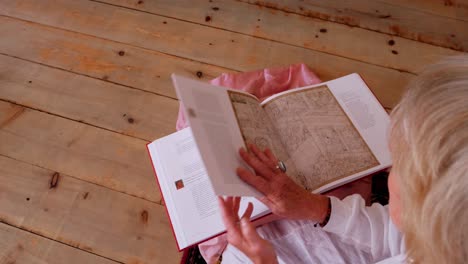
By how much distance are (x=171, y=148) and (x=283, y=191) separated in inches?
11.2

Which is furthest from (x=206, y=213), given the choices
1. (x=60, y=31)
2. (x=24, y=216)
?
(x=60, y=31)

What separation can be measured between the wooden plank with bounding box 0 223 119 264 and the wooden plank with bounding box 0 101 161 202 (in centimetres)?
17

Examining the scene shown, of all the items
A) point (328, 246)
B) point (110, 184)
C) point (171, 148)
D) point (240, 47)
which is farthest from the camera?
point (240, 47)

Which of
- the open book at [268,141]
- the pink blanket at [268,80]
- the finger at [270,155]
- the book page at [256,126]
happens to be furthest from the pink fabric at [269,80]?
the finger at [270,155]

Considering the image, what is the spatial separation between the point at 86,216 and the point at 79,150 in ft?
0.62

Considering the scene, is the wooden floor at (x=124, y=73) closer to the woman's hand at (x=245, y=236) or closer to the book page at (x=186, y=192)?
the book page at (x=186, y=192)

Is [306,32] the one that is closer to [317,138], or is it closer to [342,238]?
[317,138]

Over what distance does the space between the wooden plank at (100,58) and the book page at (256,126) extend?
1.32 ft

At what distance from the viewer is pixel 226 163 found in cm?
59

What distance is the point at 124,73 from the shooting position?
1140 mm

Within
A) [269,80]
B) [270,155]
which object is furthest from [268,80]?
[270,155]

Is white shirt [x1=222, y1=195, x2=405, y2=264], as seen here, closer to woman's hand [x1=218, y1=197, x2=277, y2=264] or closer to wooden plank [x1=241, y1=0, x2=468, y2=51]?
woman's hand [x1=218, y1=197, x2=277, y2=264]

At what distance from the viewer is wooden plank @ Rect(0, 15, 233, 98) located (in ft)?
3.71

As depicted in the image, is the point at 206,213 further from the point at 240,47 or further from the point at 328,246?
the point at 240,47
